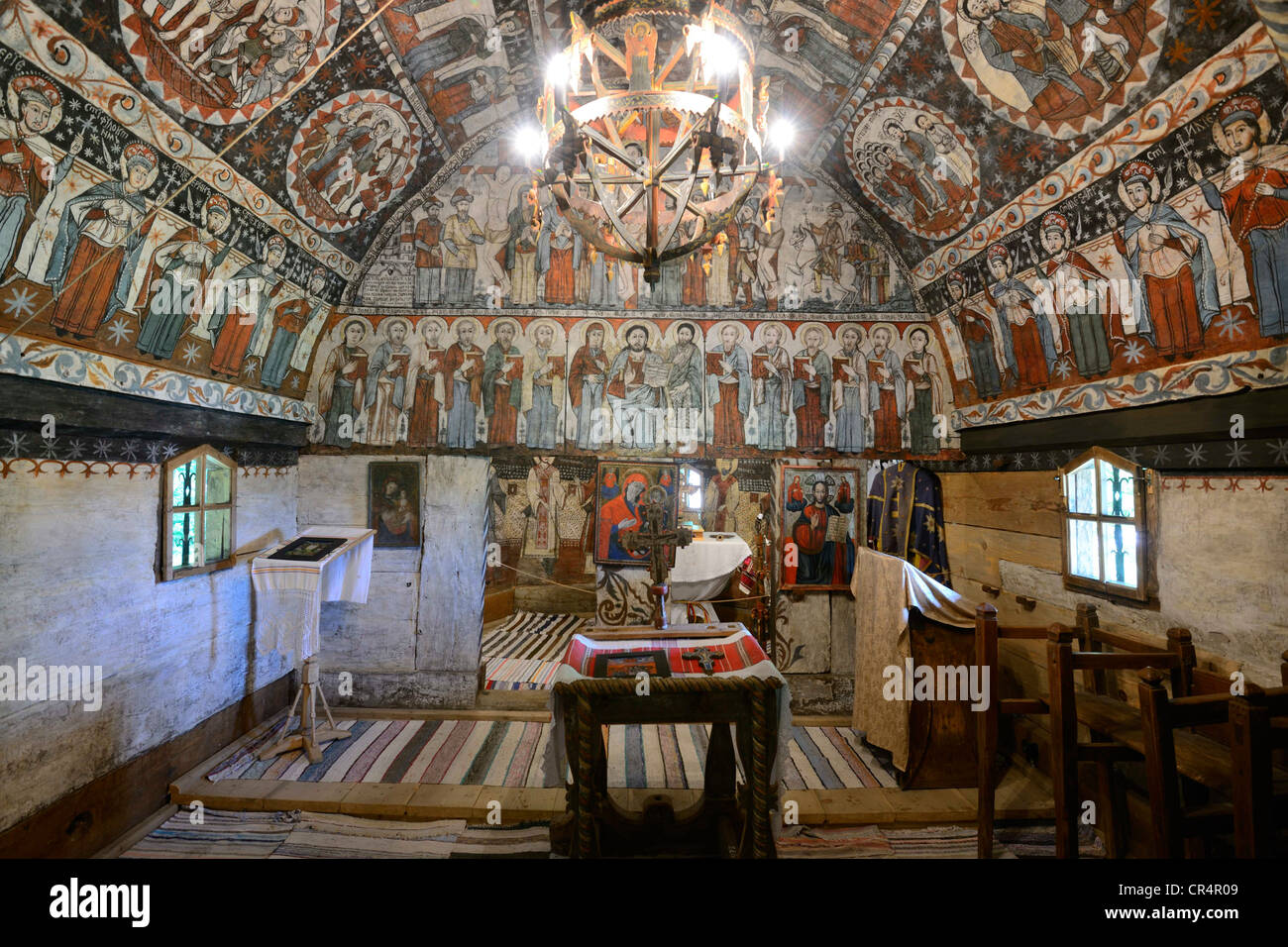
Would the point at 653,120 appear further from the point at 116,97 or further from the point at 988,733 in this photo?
the point at 988,733

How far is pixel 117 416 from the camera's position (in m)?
4.67

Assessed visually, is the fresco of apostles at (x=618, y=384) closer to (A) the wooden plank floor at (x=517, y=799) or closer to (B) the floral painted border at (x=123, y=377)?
(B) the floral painted border at (x=123, y=377)

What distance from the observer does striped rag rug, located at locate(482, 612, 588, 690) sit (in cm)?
756

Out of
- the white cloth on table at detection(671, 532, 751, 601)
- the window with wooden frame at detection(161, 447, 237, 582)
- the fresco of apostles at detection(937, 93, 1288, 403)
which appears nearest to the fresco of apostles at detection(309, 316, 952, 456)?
→ the white cloth on table at detection(671, 532, 751, 601)

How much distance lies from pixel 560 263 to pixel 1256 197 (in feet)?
20.4

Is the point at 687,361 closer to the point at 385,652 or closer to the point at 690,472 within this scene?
the point at 690,472

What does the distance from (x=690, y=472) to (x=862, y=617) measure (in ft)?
8.85

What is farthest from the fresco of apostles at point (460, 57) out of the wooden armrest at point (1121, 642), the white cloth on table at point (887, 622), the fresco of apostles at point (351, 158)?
the wooden armrest at point (1121, 642)

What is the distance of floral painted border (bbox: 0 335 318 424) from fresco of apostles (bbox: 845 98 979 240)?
719 cm

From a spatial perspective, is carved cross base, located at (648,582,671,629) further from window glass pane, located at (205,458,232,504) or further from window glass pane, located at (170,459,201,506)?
window glass pane, located at (205,458,232,504)

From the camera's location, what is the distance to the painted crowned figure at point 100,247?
407cm

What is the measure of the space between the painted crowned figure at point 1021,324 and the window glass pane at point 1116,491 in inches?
42.9

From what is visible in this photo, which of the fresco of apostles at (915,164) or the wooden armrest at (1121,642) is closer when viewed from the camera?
the wooden armrest at (1121,642)

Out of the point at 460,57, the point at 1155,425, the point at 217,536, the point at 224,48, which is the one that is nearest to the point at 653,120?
the point at 224,48
